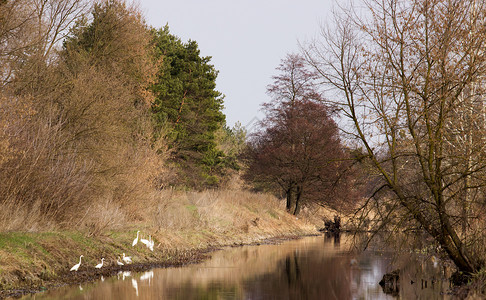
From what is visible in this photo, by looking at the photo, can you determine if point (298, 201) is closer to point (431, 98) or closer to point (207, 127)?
point (207, 127)

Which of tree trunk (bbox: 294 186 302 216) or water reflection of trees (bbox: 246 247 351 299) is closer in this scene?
water reflection of trees (bbox: 246 247 351 299)

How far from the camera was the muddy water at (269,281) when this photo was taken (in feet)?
45.9

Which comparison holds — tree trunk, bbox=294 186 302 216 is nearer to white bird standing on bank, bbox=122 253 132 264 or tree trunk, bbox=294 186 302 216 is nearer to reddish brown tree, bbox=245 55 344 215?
reddish brown tree, bbox=245 55 344 215

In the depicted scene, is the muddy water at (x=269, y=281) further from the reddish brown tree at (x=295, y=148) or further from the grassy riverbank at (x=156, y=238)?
the reddish brown tree at (x=295, y=148)

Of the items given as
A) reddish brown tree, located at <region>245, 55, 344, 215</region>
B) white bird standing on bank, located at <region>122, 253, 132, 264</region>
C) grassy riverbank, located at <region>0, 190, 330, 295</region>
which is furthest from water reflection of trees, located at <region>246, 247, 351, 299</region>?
reddish brown tree, located at <region>245, 55, 344, 215</region>

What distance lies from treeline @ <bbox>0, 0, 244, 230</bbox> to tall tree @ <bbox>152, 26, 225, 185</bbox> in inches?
25.7

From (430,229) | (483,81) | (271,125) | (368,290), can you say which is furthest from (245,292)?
(271,125)

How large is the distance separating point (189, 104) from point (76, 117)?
2235 centimetres

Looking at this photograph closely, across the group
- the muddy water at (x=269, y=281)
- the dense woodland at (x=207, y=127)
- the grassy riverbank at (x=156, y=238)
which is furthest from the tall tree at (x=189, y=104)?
the muddy water at (x=269, y=281)

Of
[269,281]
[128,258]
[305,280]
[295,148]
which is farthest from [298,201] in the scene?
[128,258]

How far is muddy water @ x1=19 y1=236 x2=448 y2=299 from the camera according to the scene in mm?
13984

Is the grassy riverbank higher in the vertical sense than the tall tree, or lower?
lower

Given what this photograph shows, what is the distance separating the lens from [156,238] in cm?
2083

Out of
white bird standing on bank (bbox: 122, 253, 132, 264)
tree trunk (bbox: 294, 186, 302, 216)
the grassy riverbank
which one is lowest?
white bird standing on bank (bbox: 122, 253, 132, 264)
